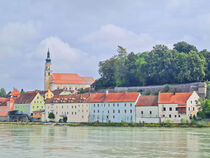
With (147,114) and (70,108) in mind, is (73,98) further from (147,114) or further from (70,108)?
(147,114)

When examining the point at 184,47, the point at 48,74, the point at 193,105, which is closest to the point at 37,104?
the point at 184,47

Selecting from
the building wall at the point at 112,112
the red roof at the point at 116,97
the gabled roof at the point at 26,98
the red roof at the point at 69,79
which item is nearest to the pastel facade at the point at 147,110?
the building wall at the point at 112,112

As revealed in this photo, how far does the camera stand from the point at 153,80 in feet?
324

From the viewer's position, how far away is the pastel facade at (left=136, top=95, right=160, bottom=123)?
78.4 meters

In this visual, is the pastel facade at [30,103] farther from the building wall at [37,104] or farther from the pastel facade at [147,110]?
the pastel facade at [147,110]

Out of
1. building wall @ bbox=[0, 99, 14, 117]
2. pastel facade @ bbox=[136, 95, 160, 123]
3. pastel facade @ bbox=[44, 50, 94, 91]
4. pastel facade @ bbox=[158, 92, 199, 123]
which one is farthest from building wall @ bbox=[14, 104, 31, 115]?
pastel facade @ bbox=[158, 92, 199, 123]

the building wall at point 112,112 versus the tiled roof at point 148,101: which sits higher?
the tiled roof at point 148,101

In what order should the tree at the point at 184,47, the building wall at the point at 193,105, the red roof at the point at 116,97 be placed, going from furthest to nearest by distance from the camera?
the tree at the point at 184,47 < the red roof at the point at 116,97 < the building wall at the point at 193,105

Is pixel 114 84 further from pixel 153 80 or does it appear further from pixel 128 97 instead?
pixel 128 97

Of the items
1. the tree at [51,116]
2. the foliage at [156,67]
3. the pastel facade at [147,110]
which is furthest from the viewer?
the tree at [51,116]

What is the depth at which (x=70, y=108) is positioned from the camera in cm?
9338

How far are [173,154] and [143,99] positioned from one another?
4657 centimetres

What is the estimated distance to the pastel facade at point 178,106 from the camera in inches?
2997

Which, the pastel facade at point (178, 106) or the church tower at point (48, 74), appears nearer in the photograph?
the pastel facade at point (178, 106)
